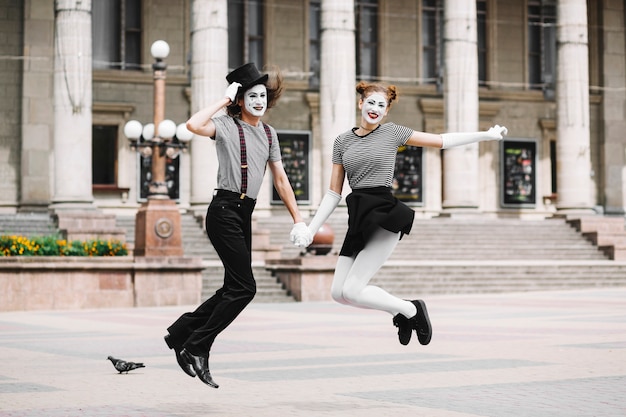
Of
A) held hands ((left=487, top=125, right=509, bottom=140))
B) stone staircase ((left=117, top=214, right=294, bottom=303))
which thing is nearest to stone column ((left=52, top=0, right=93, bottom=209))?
stone staircase ((left=117, top=214, right=294, bottom=303))

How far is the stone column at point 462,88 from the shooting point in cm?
4009

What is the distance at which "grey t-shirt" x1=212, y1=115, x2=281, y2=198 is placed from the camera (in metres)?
9.61

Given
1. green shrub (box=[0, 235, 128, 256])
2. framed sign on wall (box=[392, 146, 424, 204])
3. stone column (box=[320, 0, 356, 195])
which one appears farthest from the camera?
framed sign on wall (box=[392, 146, 424, 204])

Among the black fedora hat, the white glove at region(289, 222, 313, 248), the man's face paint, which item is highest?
the black fedora hat

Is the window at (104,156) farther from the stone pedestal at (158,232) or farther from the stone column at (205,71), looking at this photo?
the stone pedestal at (158,232)

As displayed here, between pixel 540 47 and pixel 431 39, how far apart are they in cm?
454

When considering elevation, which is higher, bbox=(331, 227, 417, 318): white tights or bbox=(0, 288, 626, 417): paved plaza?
bbox=(331, 227, 417, 318): white tights

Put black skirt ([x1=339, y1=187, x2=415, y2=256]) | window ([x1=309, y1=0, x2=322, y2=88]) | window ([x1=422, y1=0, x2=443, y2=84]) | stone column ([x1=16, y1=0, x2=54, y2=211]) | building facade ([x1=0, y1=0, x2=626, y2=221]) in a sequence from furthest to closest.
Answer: window ([x1=422, y1=0, x2=443, y2=84]) → window ([x1=309, y1=0, x2=322, y2=88]) → stone column ([x1=16, y1=0, x2=54, y2=211]) → building facade ([x1=0, y1=0, x2=626, y2=221]) → black skirt ([x1=339, y1=187, x2=415, y2=256])

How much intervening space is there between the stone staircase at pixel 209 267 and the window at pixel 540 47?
1708cm

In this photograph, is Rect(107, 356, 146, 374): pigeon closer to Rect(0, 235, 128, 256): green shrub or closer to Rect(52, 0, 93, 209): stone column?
Rect(0, 235, 128, 256): green shrub

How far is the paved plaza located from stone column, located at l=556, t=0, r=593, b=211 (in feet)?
69.7

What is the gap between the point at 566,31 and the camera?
137 feet

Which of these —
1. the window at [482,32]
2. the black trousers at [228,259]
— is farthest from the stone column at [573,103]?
the black trousers at [228,259]

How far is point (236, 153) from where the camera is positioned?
9633mm
